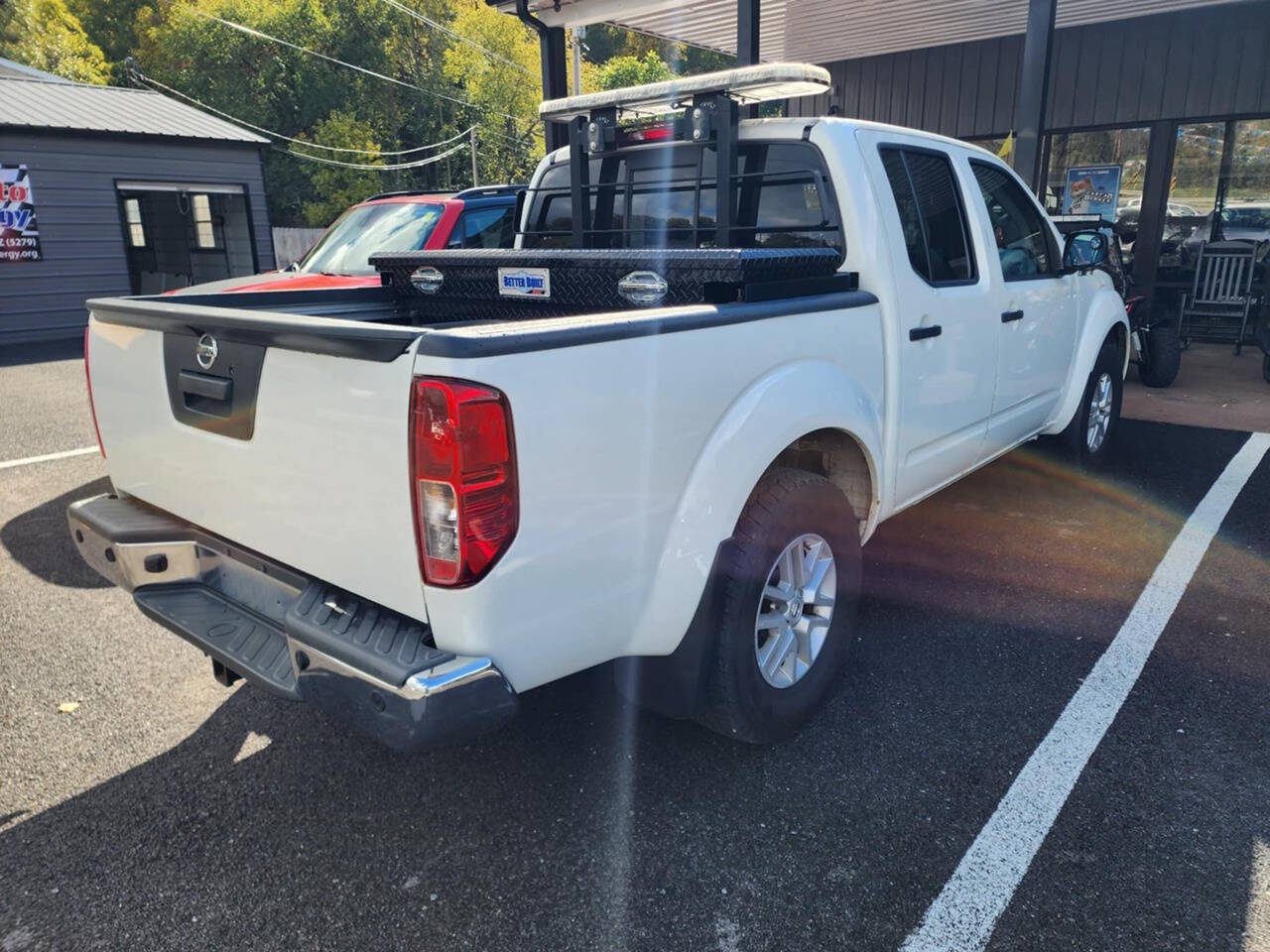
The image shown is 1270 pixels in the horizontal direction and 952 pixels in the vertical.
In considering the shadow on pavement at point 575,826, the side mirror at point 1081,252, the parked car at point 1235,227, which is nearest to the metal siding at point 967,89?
the parked car at point 1235,227

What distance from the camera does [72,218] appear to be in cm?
1475

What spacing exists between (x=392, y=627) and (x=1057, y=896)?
1788 mm

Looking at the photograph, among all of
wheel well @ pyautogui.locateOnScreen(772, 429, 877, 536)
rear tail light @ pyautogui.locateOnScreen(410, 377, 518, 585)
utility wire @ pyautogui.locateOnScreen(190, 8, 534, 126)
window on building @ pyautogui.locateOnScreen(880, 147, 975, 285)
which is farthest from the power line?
rear tail light @ pyautogui.locateOnScreen(410, 377, 518, 585)

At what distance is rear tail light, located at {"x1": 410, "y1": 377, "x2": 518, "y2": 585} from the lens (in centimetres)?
→ 196

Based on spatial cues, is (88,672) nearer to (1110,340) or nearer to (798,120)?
(798,120)

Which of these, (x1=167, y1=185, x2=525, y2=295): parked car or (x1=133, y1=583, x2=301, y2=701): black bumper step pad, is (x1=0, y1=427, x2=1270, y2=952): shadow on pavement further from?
(x1=167, y1=185, x2=525, y2=295): parked car

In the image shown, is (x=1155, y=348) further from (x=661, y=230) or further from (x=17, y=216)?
(x=17, y=216)

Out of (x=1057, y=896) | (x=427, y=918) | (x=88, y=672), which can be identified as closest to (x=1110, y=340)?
(x=1057, y=896)

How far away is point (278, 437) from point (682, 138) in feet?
7.25

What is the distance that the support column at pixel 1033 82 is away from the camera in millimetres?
7363

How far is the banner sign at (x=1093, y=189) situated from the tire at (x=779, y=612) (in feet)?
35.3

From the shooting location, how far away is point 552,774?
288 cm

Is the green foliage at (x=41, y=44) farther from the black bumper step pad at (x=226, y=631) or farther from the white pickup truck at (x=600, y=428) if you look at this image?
the black bumper step pad at (x=226, y=631)

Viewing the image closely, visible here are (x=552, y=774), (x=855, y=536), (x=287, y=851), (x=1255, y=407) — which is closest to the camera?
(x=287, y=851)
